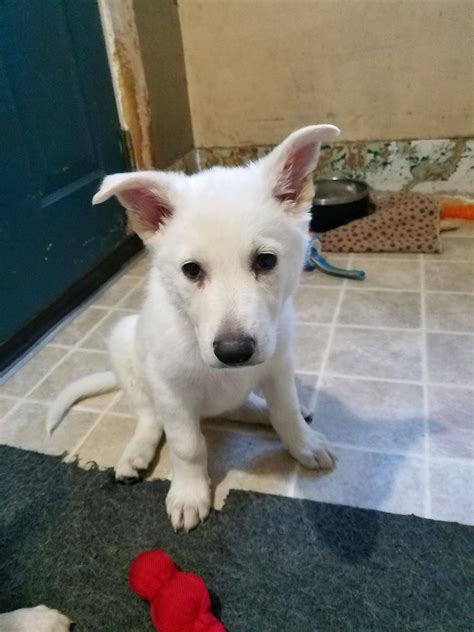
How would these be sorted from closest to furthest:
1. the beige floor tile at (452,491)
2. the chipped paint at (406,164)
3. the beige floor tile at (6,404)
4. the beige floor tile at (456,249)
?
1. the beige floor tile at (452,491)
2. the beige floor tile at (6,404)
3. the beige floor tile at (456,249)
4. the chipped paint at (406,164)

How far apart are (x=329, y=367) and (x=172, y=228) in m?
1.21

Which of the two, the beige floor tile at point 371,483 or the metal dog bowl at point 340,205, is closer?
the beige floor tile at point 371,483

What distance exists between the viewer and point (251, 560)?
1433 mm

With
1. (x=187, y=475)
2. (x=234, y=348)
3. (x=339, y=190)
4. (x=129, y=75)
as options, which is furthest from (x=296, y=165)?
(x=339, y=190)

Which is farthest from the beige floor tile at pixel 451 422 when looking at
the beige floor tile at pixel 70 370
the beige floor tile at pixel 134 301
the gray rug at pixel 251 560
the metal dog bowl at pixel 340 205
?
the metal dog bowl at pixel 340 205

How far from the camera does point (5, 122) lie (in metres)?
2.42

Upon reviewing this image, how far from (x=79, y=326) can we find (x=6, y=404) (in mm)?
668

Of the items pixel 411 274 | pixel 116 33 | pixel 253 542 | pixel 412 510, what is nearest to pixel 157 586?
pixel 253 542

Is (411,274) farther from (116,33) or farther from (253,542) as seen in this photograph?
(116,33)


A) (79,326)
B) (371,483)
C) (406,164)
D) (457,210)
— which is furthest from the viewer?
(406,164)

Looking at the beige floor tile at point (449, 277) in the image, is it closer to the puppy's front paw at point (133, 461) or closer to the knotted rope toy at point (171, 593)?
the puppy's front paw at point (133, 461)

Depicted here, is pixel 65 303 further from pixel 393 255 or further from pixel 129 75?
pixel 393 255

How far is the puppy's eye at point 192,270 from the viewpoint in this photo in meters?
1.23

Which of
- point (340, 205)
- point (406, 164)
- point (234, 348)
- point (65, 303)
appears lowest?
point (65, 303)
